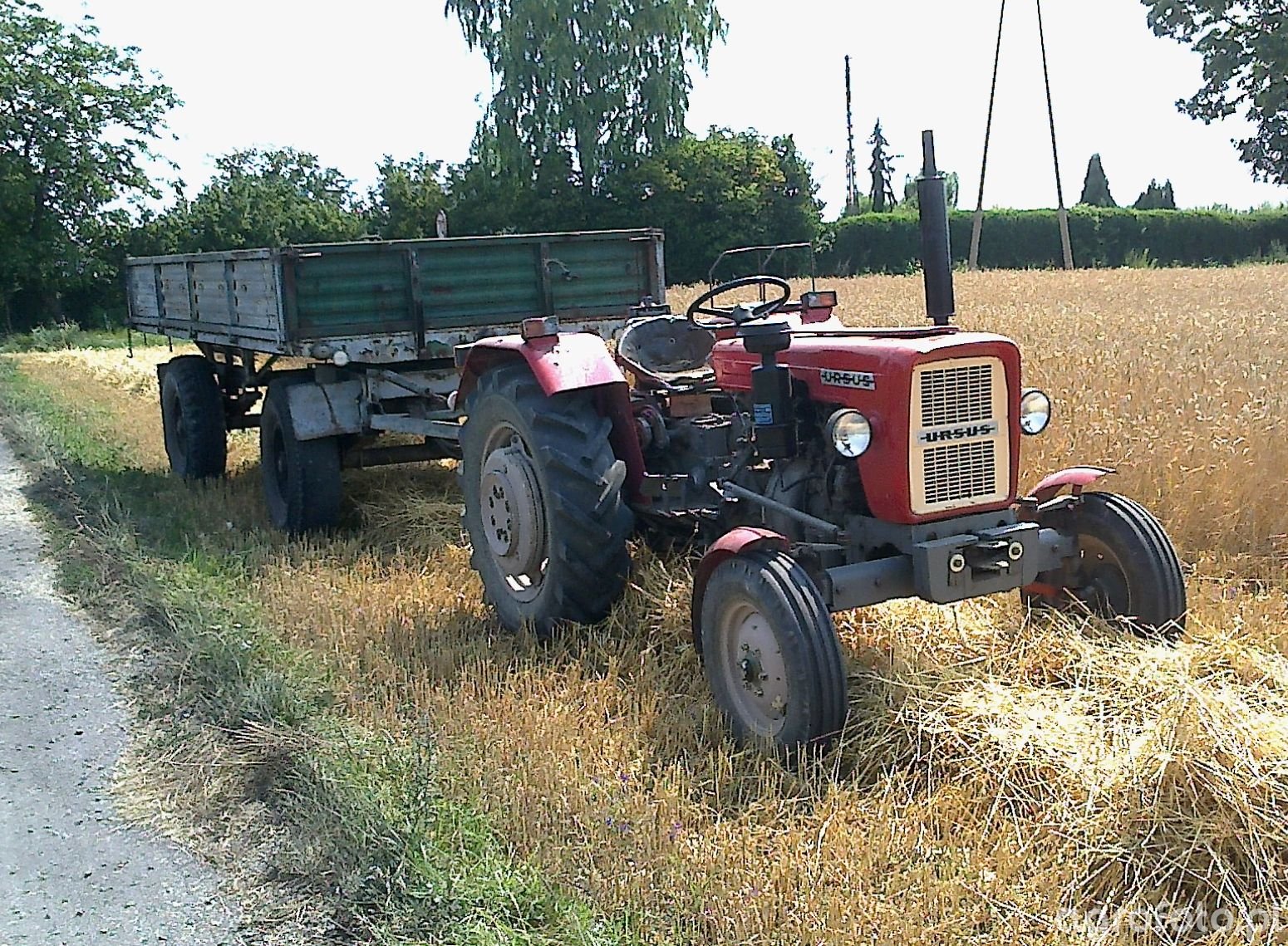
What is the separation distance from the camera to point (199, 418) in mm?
8680

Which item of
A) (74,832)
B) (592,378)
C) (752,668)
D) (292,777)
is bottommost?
(74,832)

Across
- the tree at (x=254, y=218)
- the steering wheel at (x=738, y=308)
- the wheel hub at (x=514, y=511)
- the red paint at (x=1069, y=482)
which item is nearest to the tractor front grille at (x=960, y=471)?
the red paint at (x=1069, y=482)

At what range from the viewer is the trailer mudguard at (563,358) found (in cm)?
473

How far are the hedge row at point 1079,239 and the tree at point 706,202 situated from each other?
146 centimetres

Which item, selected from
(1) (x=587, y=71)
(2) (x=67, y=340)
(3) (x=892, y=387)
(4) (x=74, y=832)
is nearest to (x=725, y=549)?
(3) (x=892, y=387)

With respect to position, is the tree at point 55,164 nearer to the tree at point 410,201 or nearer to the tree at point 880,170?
the tree at point 410,201

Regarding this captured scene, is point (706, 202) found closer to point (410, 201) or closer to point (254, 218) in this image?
point (410, 201)

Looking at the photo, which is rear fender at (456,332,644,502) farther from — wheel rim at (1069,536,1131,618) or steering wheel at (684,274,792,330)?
wheel rim at (1069,536,1131,618)

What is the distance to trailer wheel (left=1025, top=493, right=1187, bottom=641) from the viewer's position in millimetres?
3979

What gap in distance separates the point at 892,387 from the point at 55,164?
35.2 meters

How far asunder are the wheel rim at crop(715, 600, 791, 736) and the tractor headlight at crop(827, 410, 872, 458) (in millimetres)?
570

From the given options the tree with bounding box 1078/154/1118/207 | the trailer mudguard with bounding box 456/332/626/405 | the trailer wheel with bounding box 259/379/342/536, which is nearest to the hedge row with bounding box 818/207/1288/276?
the tree with bounding box 1078/154/1118/207

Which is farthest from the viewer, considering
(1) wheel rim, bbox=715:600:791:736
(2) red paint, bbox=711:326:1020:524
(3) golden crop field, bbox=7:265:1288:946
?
(2) red paint, bbox=711:326:1020:524

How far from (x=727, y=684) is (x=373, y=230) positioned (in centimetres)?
3753
